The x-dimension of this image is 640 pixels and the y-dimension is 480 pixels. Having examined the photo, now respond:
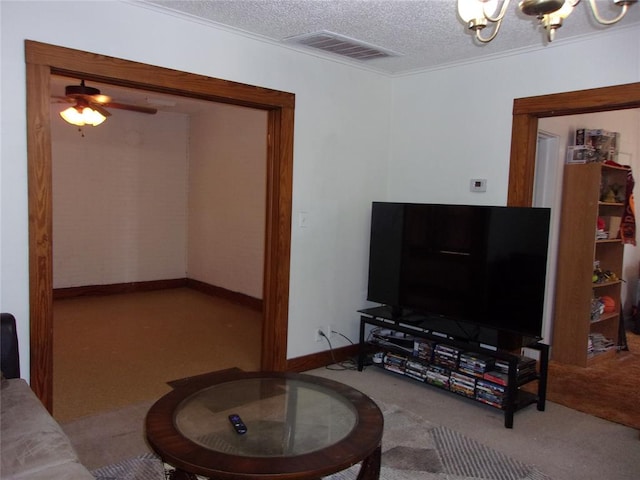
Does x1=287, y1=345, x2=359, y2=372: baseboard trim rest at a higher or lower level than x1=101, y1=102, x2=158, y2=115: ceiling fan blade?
lower

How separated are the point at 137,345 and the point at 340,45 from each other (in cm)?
307

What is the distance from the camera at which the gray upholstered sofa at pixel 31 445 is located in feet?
5.47

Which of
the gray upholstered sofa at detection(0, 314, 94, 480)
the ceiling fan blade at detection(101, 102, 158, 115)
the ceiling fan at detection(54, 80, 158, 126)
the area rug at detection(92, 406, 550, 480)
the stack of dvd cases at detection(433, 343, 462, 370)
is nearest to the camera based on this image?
the gray upholstered sofa at detection(0, 314, 94, 480)

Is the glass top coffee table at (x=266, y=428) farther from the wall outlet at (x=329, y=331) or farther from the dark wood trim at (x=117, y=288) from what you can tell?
the dark wood trim at (x=117, y=288)

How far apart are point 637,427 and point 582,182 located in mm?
2140

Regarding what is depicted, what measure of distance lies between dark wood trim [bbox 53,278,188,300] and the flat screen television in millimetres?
4030

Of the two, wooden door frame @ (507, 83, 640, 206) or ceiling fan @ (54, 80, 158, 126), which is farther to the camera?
ceiling fan @ (54, 80, 158, 126)

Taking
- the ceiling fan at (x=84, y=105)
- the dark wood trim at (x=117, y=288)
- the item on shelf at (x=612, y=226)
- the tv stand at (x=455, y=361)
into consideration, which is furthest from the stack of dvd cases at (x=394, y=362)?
the dark wood trim at (x=117, y=288)

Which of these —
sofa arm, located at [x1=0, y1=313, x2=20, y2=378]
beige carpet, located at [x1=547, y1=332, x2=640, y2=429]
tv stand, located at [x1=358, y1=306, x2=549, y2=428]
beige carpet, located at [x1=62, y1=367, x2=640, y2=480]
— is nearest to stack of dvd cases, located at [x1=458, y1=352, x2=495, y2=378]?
tv stand, located at [x1=358, y1=306, x2=549, y2=428]

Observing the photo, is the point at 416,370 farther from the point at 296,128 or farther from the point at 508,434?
the point at 296,128

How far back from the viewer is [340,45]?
3625 mm

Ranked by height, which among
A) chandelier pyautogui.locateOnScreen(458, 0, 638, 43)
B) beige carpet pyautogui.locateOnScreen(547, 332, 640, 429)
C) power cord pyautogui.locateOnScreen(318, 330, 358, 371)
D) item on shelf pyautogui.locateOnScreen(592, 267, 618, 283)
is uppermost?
chandelier pyautogui.locateOnScreen(458, 0, 638, 43)

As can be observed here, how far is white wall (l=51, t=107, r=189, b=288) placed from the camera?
6.37 meters

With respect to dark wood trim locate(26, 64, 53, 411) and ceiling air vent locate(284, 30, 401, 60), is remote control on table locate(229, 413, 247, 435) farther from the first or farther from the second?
ceiling air vent locate(284, 30, 401, 60)
